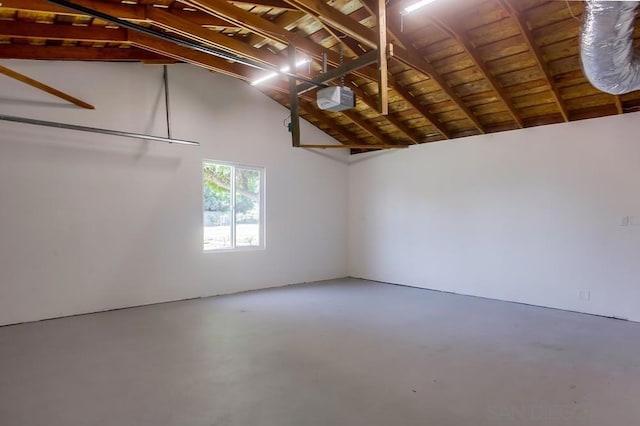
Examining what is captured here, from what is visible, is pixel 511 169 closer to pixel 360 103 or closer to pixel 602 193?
pixel 602 193

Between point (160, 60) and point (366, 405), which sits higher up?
point (160, 60)

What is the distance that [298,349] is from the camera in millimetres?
3771

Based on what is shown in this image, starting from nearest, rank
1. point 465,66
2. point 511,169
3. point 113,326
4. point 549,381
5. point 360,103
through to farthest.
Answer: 1. point 549,381
2. point 113,326
3. point 465,66
4. point 511,169
5. point 360,103

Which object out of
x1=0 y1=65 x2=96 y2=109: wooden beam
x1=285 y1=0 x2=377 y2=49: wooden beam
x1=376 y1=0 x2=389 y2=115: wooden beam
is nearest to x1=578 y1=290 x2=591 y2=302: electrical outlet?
x1=376 y1=0 x2=389 y2=115: wooden beam

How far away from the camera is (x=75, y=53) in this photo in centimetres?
494

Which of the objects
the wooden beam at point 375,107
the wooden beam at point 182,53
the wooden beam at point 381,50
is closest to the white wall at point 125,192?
the wooden beam at point 182,53

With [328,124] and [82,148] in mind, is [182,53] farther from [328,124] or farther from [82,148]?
[328,124]

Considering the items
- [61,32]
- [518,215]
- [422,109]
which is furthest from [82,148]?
[518,215]

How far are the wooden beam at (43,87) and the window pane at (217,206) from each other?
6.71 feet

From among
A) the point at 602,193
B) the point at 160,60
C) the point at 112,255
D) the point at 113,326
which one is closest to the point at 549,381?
the point at 602,193

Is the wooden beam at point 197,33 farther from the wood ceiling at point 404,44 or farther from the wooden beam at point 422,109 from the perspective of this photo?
the wooden beam at point 422,109

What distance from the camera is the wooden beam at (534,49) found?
3.91 metres

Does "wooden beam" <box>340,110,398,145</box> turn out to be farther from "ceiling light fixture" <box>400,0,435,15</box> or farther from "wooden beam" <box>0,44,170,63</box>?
"wooden beam" <box>0,44,170,63</box>

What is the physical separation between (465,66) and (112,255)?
18.9 feet
